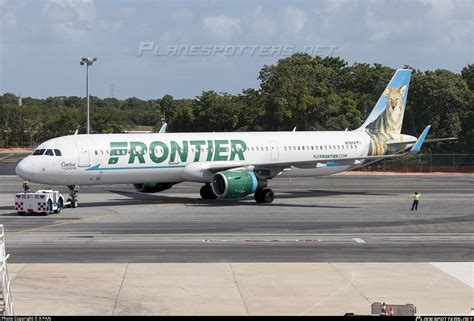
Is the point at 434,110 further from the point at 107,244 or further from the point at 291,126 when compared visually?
the point at 107,244

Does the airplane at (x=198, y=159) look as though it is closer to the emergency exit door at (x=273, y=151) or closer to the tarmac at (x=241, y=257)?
the emergency exit door at (x=273, y=151)

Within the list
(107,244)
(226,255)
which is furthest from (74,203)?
(226,255)

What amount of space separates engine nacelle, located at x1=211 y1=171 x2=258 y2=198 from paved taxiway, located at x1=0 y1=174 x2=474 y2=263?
100 cm

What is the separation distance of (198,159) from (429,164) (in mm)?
50973

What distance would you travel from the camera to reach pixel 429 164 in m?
96.8

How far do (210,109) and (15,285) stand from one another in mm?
95781

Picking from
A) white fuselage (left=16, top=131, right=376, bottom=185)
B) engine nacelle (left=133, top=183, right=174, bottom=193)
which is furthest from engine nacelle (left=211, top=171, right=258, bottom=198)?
engine nacelle (left=133, top=183, right=174, bottom=193)

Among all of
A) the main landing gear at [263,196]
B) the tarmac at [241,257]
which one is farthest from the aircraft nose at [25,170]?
the main landing gear at [263,196]

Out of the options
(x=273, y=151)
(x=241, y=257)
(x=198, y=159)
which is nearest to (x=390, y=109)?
(x=273, y=151)

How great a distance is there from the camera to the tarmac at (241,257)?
22859mm

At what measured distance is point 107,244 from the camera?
34.0 m

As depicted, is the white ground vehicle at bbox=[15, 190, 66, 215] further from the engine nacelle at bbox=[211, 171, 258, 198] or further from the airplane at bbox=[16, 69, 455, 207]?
the engine nacelle at bbox=[211, 171, 258, 198]

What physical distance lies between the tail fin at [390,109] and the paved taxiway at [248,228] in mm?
5460

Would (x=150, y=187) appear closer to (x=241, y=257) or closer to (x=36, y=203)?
(x=36, y=203)
